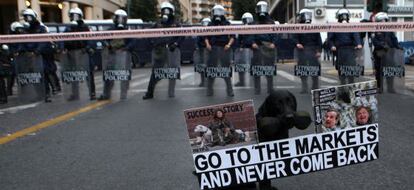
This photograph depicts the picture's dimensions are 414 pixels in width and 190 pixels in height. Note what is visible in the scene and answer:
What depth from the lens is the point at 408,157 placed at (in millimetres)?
4867

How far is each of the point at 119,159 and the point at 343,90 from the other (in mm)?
Answer: 2567

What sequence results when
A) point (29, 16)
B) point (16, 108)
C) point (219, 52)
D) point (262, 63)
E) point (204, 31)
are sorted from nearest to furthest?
point (16, 108) → point (204, 31) → point (29, 16) → point (219, 52) → point (262, 63)

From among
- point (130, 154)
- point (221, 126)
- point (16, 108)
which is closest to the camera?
point (221, 126)

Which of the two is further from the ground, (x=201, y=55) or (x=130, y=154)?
(x=201, y=55)

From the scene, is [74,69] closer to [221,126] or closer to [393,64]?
[393,64]

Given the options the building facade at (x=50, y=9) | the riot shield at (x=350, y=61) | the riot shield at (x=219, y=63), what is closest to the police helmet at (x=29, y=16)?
the riot shield at (x=219, y=63)

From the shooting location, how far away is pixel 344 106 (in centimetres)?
331

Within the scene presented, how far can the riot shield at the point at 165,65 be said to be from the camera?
10531 millimetres

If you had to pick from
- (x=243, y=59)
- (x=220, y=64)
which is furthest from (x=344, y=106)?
(x=243, y=59)

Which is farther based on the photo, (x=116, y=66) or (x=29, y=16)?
(x=116, y=66)

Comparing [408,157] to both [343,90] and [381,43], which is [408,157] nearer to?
[343,90]

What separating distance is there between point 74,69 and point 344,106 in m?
8.22

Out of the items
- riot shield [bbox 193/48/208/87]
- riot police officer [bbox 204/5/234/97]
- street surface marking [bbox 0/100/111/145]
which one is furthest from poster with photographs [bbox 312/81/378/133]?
riot shield [bbox 193/48/208/87]

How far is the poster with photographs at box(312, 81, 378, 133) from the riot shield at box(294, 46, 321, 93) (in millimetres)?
7536
